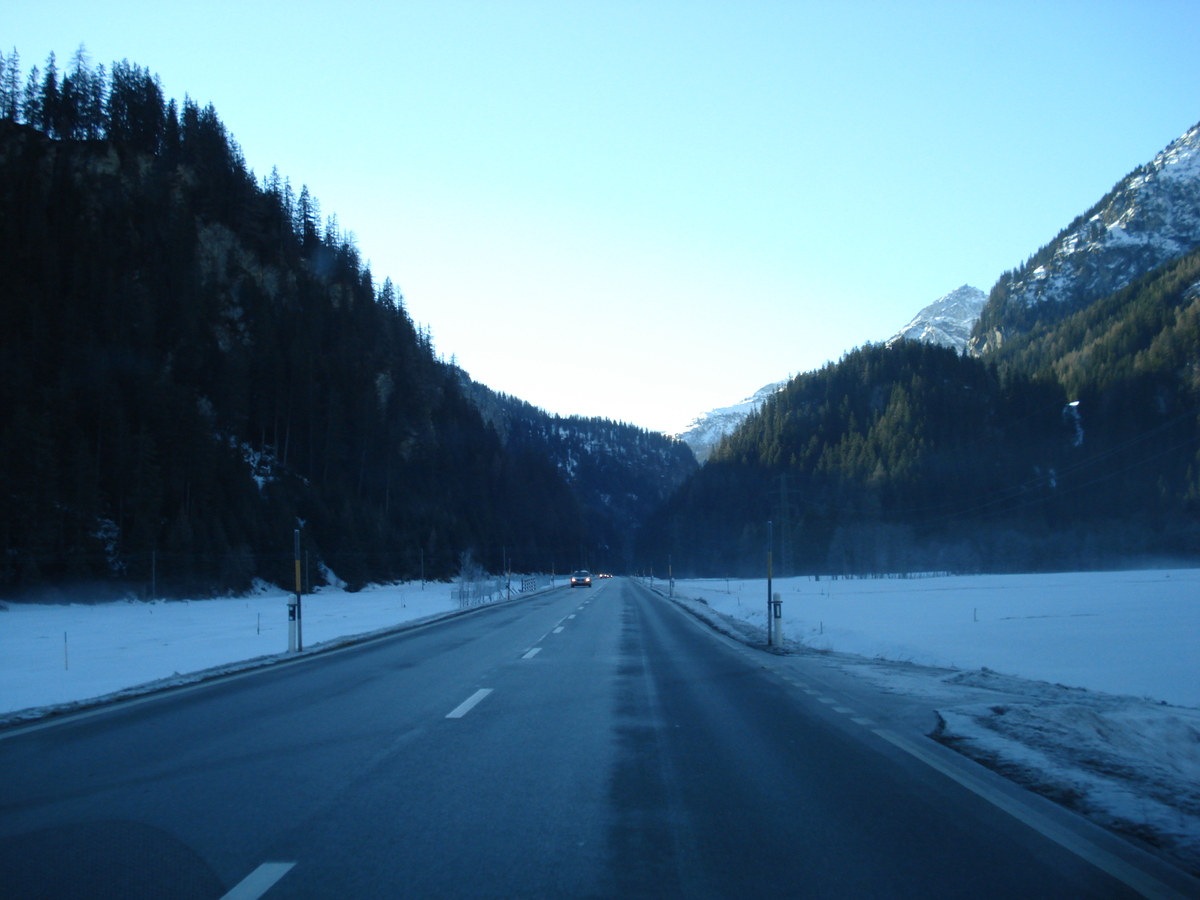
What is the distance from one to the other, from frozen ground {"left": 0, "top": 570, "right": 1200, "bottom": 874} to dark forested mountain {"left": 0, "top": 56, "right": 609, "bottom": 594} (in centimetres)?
1583

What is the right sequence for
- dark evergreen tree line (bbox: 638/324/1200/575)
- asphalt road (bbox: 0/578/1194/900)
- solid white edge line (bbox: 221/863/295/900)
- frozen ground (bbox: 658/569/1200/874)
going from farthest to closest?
1. dark evergreen tree line (bbox: 638/324/1200/575)
2. frozen ground (bbox: 658/569/1200/874)
3. asphalt road (bbox: 0/578/1194/900)
4. solid white edge line (bbox: 221/863/295/900)

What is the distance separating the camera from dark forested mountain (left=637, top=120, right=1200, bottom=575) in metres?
105

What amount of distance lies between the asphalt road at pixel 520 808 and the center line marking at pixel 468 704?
0.26 ft

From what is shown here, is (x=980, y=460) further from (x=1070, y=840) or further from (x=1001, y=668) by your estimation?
(x=1070, y=840)

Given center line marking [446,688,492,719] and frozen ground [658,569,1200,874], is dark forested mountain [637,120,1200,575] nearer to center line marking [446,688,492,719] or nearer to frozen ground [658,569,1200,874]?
frozen ground [658,569,1200,874]

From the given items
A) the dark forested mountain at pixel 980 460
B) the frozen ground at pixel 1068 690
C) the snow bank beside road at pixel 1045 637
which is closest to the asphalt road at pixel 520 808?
the frozen ground at pixel 1068 690

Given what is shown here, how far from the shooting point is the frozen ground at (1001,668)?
6.33 metres

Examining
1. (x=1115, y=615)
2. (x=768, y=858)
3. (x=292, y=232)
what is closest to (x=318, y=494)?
(x=292, y=232)

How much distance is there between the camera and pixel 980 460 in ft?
400

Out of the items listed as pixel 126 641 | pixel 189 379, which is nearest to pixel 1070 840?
pixel 126 641

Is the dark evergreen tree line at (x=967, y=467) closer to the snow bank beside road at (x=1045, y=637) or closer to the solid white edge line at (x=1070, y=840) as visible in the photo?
the snow bank beside road at (x=1045, y=637)

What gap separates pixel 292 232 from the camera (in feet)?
339

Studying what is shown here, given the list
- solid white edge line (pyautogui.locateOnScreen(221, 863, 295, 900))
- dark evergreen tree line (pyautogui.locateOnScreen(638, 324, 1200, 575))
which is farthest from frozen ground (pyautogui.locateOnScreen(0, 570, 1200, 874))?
dark evergreen tree line (pyautogui.locateOnScreen(638, 324, 1200, 575))

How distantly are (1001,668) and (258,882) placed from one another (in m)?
14.2
